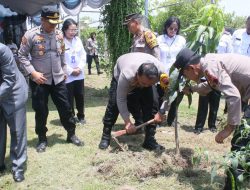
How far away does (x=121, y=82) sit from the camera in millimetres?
4199

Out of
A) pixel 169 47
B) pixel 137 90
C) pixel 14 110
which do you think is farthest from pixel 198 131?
pixel 14 110

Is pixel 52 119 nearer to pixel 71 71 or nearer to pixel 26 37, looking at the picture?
pixel 71 71

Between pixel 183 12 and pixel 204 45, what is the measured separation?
24.6 metres

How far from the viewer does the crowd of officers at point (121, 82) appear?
127 inches

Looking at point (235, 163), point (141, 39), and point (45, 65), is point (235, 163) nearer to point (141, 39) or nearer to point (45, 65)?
point (45, 65)

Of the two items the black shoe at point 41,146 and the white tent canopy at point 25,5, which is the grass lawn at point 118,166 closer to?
the black shoe at point 41,146

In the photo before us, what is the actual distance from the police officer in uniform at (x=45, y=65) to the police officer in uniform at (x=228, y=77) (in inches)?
74.0

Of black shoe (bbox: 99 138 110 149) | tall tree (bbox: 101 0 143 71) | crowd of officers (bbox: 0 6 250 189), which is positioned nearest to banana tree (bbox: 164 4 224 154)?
crowd of officers (bbox: 0 6 250 189)

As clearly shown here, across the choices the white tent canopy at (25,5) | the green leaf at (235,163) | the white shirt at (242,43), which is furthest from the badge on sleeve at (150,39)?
the white tent canopy at (25,5)

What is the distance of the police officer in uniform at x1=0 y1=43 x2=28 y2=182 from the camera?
12.1 feet

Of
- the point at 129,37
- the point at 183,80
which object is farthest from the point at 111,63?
the point at 183,80

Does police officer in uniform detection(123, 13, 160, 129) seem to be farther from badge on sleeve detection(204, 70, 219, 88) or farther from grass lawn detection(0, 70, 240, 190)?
badge on sleeve detection(204, 70, 219, 88)

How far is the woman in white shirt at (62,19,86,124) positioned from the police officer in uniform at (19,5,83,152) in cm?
98

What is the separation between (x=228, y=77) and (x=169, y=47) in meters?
2.67
